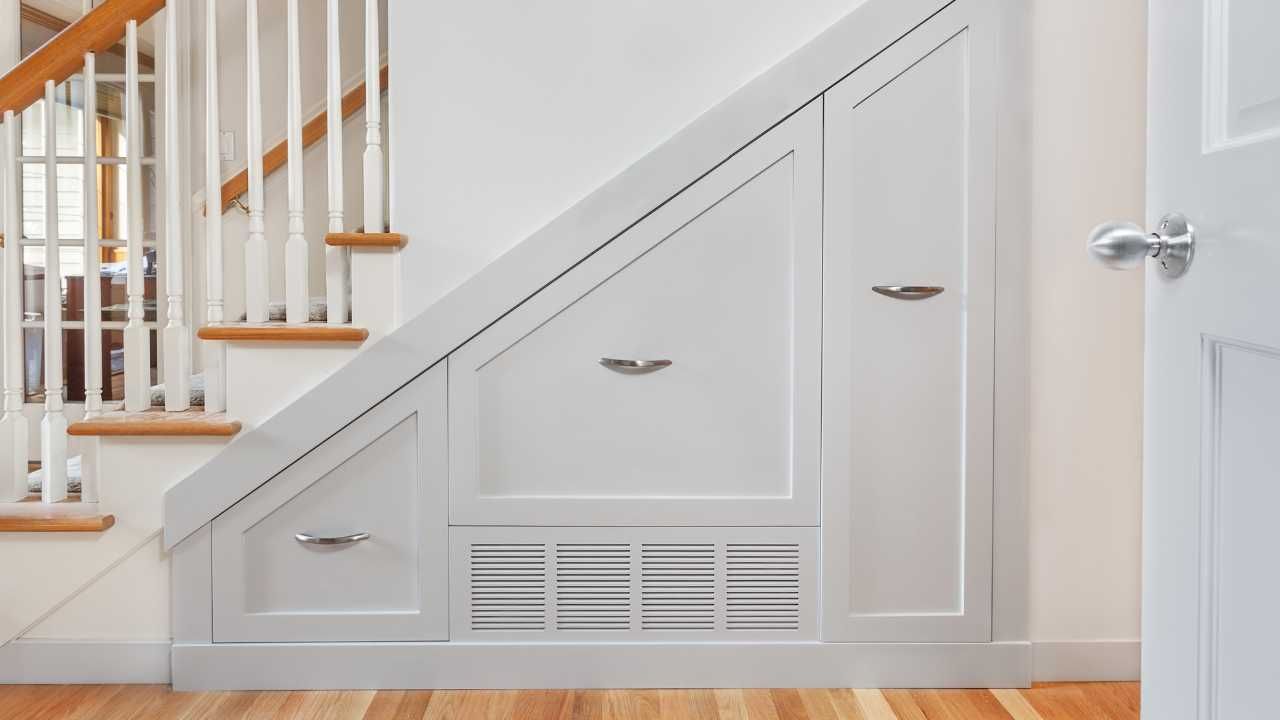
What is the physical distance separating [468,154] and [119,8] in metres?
0.76

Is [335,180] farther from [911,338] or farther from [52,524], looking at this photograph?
[911,338]

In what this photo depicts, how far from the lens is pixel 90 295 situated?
6.05ft

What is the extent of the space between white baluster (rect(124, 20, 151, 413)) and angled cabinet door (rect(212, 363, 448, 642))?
34 cm

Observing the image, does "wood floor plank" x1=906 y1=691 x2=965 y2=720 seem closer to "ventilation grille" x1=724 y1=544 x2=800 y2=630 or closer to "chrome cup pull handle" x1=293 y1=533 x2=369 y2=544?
"ventilation grille" x1=724 y1=544 x2=800 y2=630

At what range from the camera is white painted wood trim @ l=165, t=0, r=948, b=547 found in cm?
184

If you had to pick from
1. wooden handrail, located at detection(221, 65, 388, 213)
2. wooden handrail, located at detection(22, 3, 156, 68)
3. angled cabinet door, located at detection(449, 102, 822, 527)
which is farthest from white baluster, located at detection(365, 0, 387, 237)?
wooden handrail, located at detection(22, 3, 156, 68)

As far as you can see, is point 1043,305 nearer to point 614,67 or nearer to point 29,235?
point 614,67

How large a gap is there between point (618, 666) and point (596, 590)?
0.17 m

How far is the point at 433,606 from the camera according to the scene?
1.87 metres

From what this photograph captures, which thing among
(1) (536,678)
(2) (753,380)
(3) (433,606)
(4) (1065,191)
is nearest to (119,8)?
(3) (433,606)

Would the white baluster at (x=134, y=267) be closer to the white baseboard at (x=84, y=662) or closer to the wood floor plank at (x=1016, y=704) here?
the white baseboard at (x=84, y=662)

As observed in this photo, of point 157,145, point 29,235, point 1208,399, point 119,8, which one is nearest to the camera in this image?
point 1208,399

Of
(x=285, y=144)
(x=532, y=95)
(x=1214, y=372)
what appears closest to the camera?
(x=1214, y=372)

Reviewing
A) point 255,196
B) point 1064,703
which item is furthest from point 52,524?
point 1064,703
